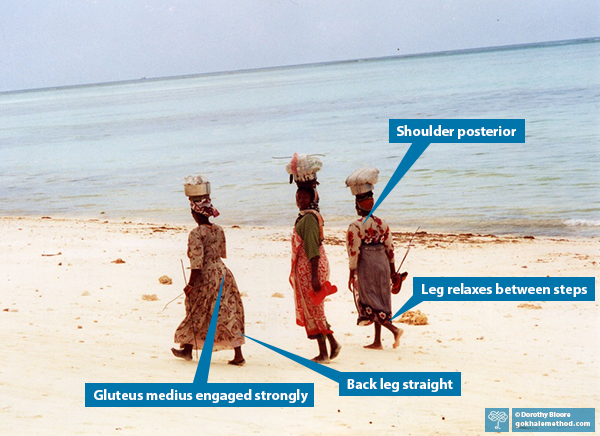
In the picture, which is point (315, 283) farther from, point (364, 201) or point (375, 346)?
point (375, 346)

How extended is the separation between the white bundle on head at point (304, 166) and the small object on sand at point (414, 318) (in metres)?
2.43

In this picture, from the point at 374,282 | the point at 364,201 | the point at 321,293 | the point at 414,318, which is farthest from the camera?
the point at 414,318

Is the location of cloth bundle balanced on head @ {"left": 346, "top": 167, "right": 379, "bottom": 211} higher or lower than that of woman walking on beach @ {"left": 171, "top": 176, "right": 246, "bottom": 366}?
higher

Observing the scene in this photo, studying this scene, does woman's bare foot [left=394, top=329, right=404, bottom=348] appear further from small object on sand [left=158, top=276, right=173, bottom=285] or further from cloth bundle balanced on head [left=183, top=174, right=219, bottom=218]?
small object on sand [left=158, top=276, right=173, bottom=285]

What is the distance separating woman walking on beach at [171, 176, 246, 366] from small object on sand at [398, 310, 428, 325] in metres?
2.27

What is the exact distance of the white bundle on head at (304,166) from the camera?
5832mm

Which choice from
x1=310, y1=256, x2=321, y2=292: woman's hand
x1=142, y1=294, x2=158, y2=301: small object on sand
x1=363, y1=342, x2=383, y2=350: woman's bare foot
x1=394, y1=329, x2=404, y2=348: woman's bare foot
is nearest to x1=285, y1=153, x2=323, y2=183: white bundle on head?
x1=310, y1=256, x2=321, y2=292: woman's hand

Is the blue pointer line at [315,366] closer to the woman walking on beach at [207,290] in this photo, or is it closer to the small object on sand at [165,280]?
the woman walking on beach at [207,290]

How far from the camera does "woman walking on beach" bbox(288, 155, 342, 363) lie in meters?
5.90

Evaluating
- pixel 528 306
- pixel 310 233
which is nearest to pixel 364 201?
pixel 310 233

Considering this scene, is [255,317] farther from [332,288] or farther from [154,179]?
[154,179]

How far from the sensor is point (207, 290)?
234 inches

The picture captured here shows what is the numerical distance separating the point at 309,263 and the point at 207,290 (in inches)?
32.2

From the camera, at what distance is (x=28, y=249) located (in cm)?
1155
